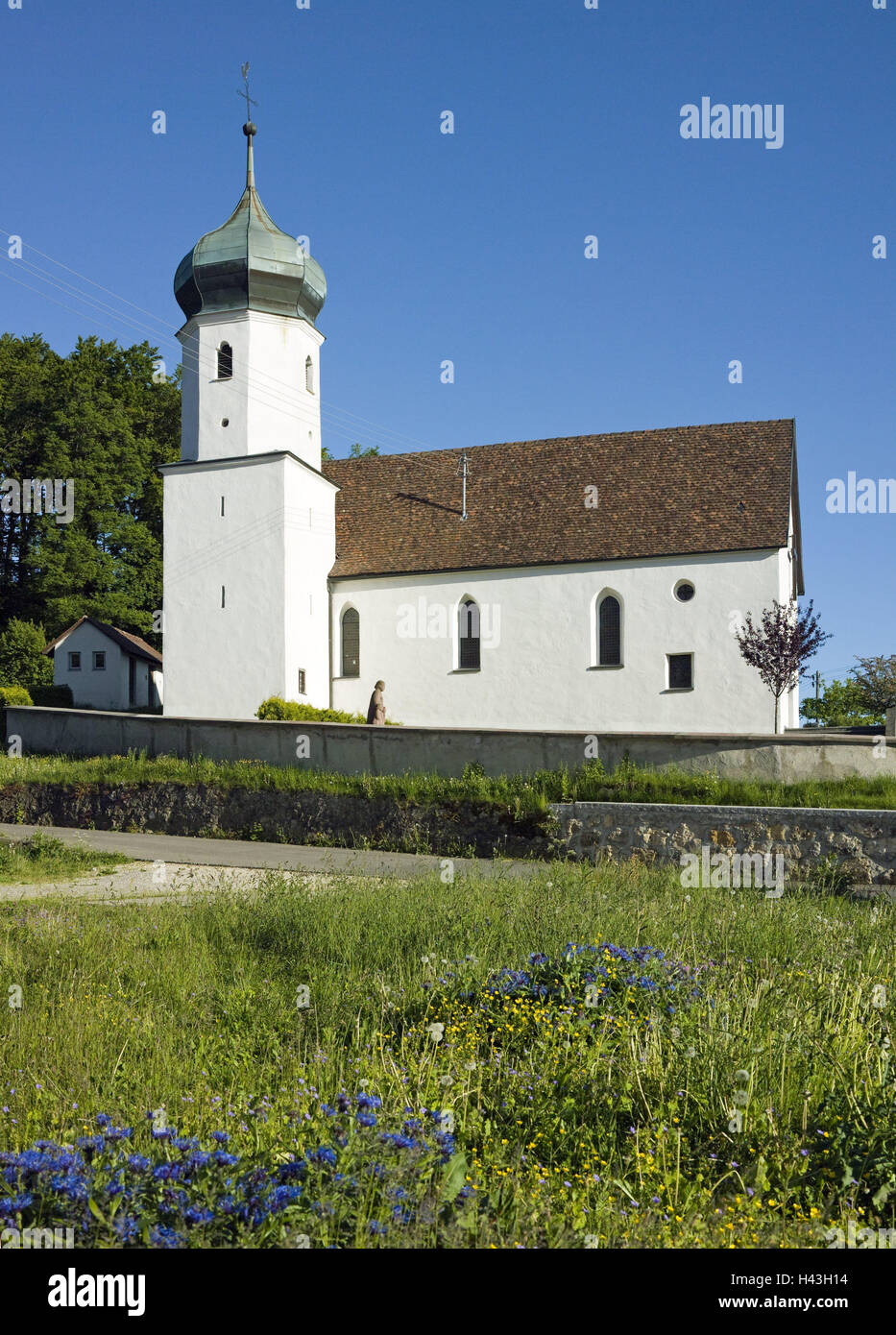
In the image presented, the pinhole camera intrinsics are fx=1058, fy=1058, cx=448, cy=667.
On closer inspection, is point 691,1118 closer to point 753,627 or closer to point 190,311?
point 753,627

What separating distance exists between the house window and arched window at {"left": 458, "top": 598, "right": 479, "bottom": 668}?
553cm

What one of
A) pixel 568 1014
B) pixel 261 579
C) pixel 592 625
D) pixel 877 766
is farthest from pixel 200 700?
pixel 568 1014

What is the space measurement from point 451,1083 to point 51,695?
34223 millimetres

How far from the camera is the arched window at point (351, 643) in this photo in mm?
31656

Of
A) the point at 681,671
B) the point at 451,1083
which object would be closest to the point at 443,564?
the point at 681,671

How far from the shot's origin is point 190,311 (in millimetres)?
30453

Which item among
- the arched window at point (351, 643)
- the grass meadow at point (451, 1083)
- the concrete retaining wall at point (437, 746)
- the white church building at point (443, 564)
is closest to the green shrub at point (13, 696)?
the white church building at point (443, 564)

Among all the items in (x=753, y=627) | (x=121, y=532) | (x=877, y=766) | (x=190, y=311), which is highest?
(x=190, y=311)

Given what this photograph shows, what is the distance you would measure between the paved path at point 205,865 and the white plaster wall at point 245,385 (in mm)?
15348

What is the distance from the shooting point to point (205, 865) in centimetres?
1339

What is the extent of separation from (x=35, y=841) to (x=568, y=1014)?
32.8 feet

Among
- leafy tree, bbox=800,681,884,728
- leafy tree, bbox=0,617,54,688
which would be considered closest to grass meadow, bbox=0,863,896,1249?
leafy tree, bbox=0,617,54,688

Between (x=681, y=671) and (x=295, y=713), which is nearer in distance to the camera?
(x=295, y=713)

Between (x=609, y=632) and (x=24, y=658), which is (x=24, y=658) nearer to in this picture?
(x=24, y=658)
